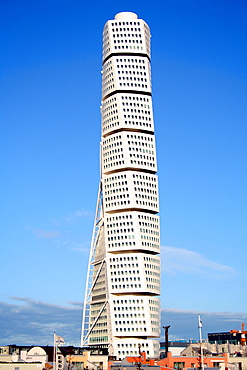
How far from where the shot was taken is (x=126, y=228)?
187m

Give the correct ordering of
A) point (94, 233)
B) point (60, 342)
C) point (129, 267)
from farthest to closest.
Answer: point (94, 233), point (129, 267), point (60, 342)

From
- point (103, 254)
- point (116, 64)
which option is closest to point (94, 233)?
point (103, 254)

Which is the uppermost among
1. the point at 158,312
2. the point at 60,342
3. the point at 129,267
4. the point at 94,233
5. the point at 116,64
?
the point at 116,64

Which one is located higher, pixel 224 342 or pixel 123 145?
pixel 123 145

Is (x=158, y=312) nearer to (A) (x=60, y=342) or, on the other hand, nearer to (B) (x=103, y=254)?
(B) (x=103, y=254)

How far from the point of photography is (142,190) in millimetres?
189875

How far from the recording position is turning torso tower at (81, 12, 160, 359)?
593 feet

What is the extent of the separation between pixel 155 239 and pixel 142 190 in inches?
620

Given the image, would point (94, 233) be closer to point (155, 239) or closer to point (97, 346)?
point (155, 239)

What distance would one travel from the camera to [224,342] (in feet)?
655

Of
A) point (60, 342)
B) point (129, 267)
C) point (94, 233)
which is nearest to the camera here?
point (60, 342)

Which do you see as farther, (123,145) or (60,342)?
(123,145)

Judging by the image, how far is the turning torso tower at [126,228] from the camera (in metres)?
181

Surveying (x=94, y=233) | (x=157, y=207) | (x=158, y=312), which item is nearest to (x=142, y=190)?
(x=157, y=207)
